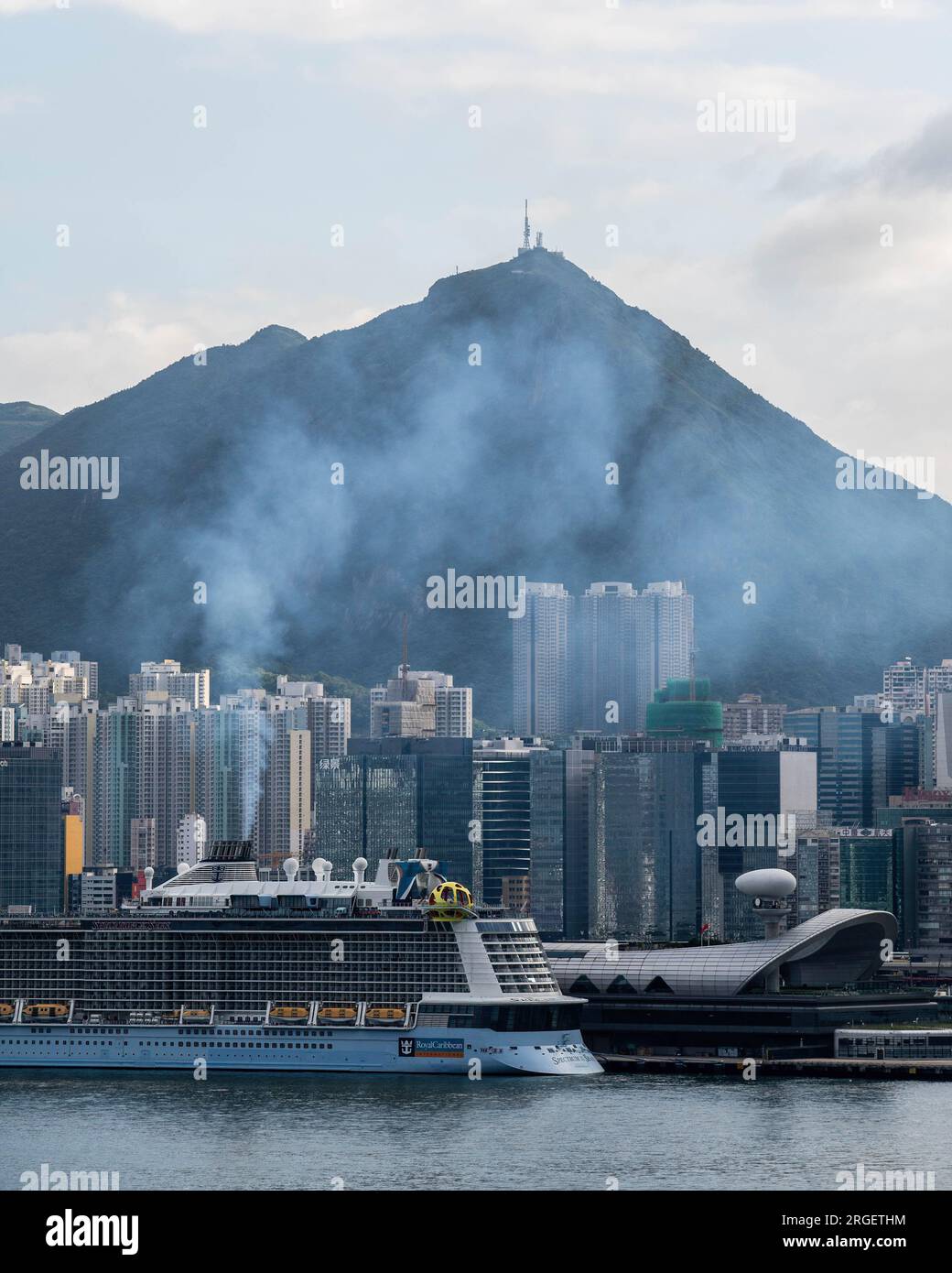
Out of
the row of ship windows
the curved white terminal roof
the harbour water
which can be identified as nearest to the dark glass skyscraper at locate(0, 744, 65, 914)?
the curved white terminal roof

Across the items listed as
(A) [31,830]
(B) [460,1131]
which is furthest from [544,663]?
(B) [460,1131]

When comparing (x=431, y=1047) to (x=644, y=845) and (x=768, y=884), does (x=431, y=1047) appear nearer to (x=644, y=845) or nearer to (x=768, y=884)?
(x=768, y=884)

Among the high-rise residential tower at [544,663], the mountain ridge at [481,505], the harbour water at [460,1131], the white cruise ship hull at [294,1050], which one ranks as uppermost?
the mountain ridge at [481,505]

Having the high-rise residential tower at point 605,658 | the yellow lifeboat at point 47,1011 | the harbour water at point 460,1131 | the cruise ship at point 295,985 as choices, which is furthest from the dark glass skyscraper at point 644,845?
the harbour water at point 460,1131

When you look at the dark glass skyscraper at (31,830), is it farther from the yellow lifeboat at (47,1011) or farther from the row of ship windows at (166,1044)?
the row of ship windows at (166,1044)

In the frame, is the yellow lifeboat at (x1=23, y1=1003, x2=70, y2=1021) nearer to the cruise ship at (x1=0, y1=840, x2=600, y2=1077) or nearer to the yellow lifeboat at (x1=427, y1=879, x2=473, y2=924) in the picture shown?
the cruise ship at (x1=0, y1=840, x2=600, y2=1077)

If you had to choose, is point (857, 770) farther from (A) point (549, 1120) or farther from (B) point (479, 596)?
(A) point (549, 1120)
